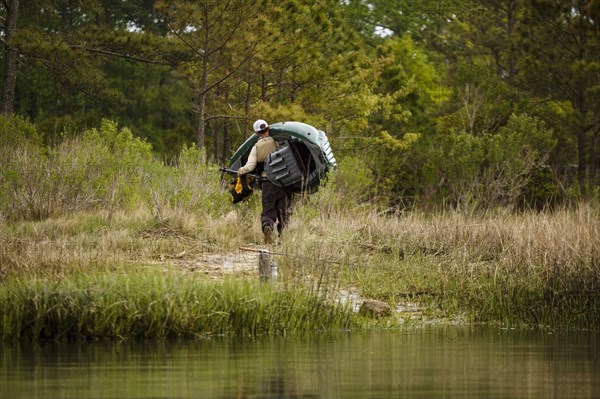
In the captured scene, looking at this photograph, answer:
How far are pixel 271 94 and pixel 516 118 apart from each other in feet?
21.6

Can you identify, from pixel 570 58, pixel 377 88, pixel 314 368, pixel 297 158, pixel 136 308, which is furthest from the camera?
pixel 377 88

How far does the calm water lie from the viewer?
927cm

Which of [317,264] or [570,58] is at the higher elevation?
[570,58]

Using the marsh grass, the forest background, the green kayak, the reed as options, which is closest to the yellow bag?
the green kayak

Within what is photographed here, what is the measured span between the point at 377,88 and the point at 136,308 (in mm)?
26837

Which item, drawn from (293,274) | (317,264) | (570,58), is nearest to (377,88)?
(570,58)

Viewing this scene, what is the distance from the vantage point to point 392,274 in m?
16.7

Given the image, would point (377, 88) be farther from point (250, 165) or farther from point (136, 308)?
point (136, 308)

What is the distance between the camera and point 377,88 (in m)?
38.5

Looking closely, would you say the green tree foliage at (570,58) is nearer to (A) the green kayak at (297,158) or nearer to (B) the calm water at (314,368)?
(A) the green kayak at (297,158)

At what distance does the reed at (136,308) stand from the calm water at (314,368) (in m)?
0.27

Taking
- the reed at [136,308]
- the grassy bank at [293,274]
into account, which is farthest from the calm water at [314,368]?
the grassy bank at [293,274]

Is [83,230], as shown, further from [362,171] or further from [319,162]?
[362,171]

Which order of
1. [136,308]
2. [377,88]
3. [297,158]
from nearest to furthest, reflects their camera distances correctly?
1. [136,308]
2. [297,158]
3. [377,88]
